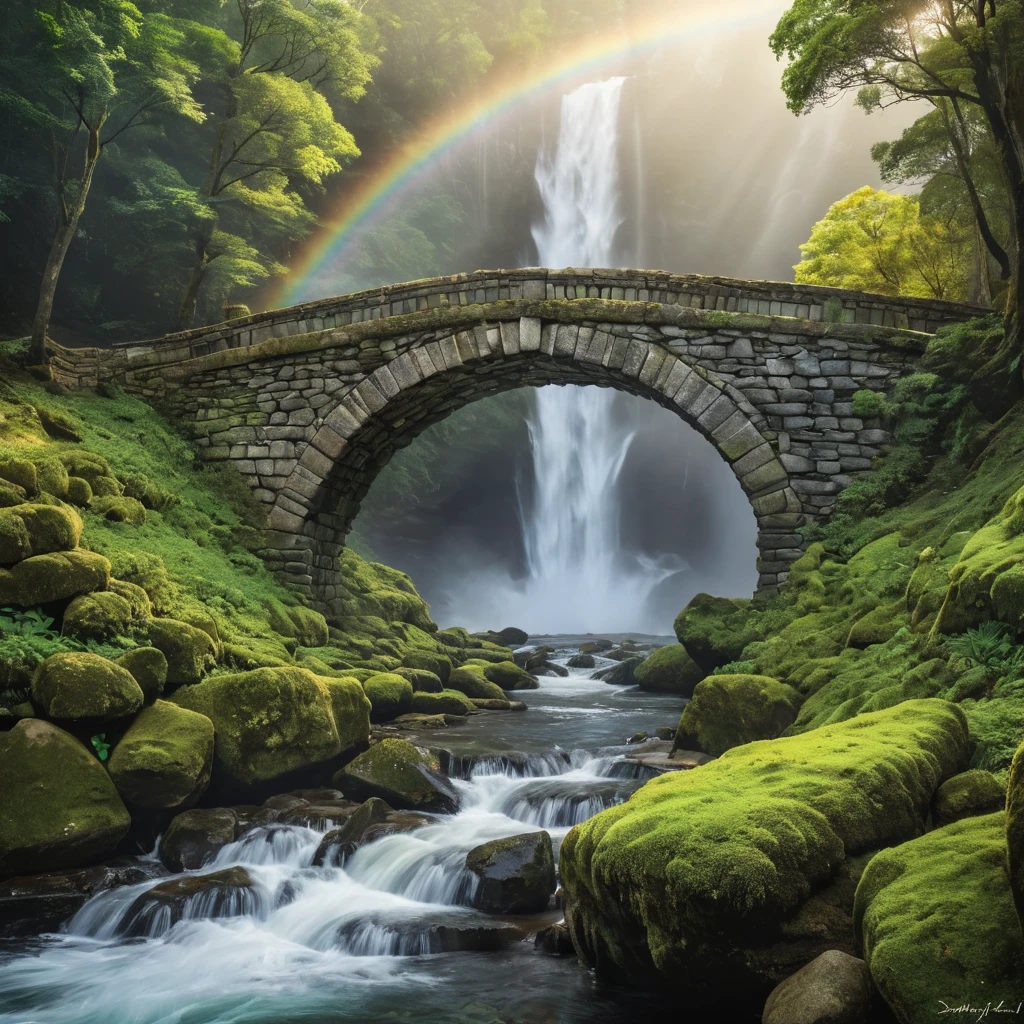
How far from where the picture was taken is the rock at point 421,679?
11.8m

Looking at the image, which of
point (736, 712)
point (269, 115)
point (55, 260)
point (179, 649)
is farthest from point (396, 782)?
point (269, 115)

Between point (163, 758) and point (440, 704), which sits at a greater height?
point (440, 704)

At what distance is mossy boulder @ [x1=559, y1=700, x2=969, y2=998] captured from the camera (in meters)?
2.96

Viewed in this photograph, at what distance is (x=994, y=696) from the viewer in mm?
4363

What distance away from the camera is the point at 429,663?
1299 cm

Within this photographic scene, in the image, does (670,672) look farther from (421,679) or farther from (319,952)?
(319,952)

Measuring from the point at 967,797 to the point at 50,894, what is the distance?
5.14 m

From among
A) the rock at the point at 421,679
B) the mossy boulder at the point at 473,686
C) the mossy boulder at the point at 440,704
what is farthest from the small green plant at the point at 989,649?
the mossy boulder at the point at 473,686

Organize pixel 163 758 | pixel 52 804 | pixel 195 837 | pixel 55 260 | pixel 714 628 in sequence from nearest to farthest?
pixel 52 804 < pixel 163 758 < pixel 195 837 < pixel 714 628 < pixel 55 260

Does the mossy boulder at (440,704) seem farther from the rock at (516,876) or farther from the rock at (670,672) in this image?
the rock at (516,876)

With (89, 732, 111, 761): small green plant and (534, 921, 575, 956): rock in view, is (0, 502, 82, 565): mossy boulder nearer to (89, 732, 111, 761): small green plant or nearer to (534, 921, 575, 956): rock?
(89, 732, 111, 761): small green plant

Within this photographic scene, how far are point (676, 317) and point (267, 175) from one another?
13.3 metres

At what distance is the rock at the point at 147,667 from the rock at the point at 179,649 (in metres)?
0.42

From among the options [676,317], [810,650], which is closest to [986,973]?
[810,650]
